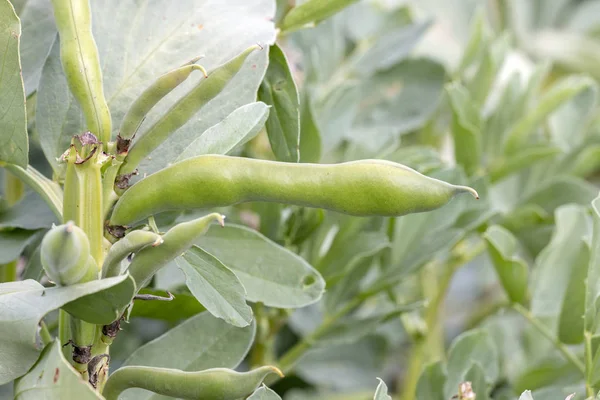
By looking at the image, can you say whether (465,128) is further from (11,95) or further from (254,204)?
(11,95)

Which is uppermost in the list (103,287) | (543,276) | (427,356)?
(103,287)

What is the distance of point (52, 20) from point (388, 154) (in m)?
0.25

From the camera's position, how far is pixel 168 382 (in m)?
0.30

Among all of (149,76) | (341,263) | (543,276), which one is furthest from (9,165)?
(543,276)

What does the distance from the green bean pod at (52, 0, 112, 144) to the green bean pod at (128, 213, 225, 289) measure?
0.22 ft

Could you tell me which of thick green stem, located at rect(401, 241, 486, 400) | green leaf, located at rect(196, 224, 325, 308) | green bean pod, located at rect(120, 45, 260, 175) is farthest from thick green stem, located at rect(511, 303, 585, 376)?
green bean pod, located at rect(120, 45, 260, 175)

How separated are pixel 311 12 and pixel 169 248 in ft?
0.68

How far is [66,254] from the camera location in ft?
0.90

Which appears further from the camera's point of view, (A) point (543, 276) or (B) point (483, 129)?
(B) point (483, 129)

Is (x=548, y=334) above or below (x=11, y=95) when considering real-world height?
below

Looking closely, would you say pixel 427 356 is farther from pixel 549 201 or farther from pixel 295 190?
pixel 295 190

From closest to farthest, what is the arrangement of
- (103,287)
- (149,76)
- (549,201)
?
1. (103,287)
2. (149,76)
3. (549,201)

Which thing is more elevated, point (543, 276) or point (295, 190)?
point (295, 190)

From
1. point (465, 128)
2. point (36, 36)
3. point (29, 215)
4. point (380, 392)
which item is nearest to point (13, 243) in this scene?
point (29, 215)
